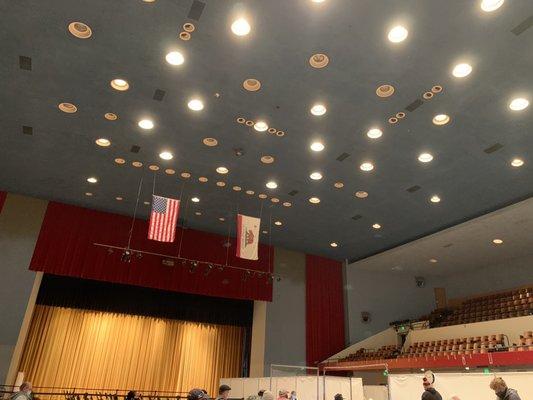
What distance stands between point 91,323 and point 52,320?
158cm

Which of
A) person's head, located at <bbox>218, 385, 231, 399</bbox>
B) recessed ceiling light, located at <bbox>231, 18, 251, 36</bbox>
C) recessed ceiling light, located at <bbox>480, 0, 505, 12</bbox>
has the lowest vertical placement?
person's head, located at <bbox>218, 385, 231, 399</bbox>

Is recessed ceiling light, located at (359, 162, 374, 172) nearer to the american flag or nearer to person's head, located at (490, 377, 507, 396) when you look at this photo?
the american flag

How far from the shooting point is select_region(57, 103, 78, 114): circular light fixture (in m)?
9.06

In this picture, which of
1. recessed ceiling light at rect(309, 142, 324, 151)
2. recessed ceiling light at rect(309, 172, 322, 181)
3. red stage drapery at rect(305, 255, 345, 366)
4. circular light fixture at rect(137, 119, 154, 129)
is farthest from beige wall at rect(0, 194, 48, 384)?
red stage drapery at rect(305, 255, 345, 366)

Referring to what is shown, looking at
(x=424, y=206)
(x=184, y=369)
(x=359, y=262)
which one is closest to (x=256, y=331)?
(x=184, y=369)

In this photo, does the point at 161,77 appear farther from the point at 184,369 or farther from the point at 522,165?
the point at 184,369

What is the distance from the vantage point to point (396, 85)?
26.3 feet

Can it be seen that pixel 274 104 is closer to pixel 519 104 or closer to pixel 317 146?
pixel 317 146

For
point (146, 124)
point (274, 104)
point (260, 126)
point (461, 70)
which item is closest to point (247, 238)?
point (260, 126)

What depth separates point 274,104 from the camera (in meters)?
8.75

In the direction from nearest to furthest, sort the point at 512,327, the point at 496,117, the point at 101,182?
the point at 496,117 < the point at 101,182 < the point at 512,327

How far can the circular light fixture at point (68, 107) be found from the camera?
906 centimetres

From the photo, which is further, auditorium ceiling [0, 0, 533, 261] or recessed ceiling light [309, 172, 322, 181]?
recessed ceiling light [309, 172, 322, 181]

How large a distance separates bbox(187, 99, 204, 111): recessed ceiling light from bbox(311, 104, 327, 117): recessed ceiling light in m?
2.46
